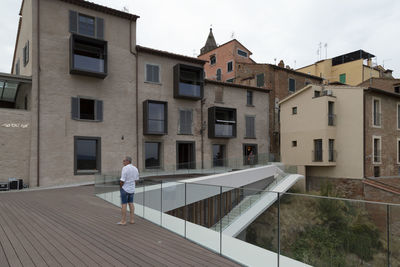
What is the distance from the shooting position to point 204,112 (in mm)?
23297

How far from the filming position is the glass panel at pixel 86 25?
18.1m

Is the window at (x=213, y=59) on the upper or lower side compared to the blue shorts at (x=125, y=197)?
upper

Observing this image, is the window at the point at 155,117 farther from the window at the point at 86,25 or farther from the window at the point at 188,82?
the window at the point at 86,25

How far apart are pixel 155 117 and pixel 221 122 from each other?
251 inches

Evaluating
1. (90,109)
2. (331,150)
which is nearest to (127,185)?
(90,109)

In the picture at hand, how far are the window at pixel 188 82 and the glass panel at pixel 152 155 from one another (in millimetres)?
4404

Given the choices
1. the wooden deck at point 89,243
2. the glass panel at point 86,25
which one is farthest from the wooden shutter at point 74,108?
the wooden deck at point 89,243

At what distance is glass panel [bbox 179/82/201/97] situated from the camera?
70.4ft

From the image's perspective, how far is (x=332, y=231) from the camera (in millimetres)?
3484

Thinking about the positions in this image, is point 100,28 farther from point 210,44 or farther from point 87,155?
point 210,44

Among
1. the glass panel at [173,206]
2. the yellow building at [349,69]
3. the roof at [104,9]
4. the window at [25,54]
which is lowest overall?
the glass panel at [173,206]

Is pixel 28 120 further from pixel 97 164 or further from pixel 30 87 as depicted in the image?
pixel 97 164

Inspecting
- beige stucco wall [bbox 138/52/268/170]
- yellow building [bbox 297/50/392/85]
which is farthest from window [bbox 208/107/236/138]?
yellow building [bbox 297/50/392/85]

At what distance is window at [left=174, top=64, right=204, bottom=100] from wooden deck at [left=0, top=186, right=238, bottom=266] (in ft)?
47.1
